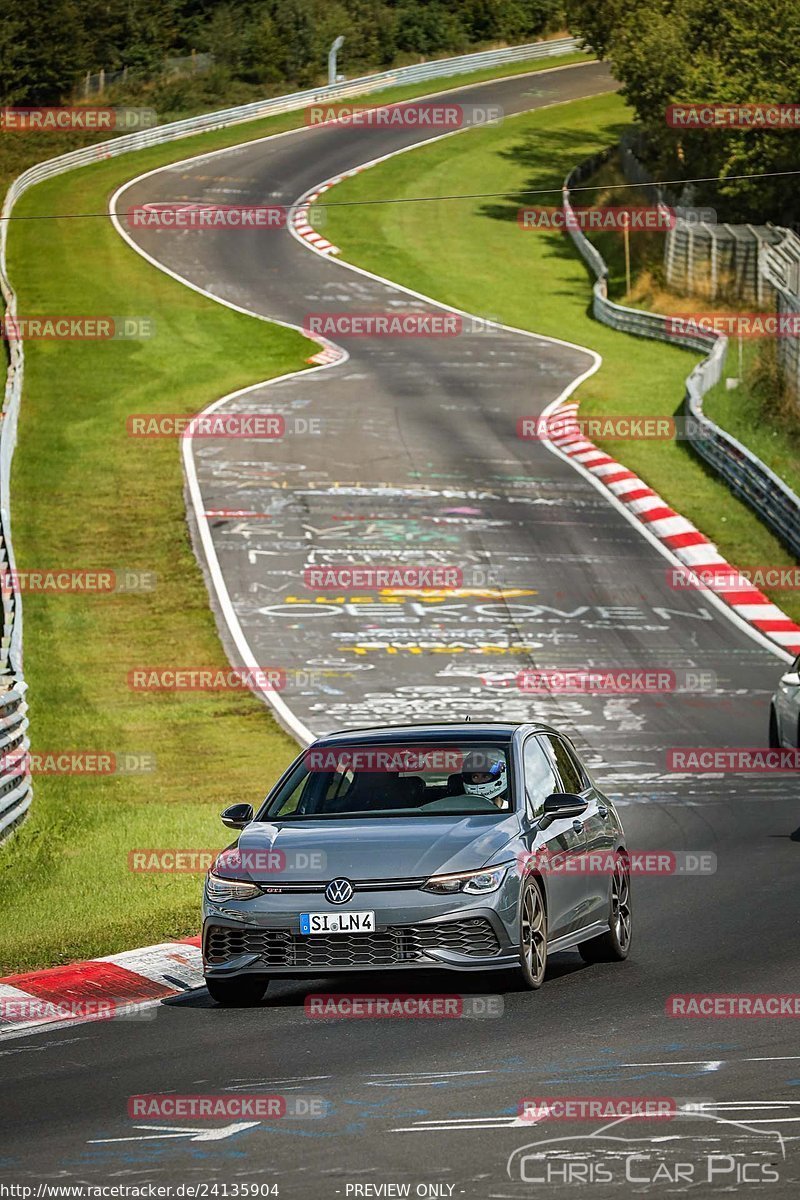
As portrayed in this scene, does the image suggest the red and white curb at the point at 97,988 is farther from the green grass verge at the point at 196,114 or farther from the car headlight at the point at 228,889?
the green grass verge at the point at 196,114

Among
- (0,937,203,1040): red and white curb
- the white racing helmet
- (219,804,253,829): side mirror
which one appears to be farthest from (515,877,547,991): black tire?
(0,937,203,1040): red and white curb

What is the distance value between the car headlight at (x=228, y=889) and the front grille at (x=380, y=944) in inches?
8.3

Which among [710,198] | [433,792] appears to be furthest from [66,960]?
[710,198]

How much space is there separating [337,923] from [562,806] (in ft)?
5.18

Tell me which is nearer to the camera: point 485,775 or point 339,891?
point 339,891

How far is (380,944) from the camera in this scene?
984cm

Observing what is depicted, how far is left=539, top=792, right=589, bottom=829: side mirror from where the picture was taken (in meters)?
10.6

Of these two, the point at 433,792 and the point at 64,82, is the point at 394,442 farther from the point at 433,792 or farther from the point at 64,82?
the point at 64,82

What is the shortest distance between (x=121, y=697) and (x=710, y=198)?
40584mm

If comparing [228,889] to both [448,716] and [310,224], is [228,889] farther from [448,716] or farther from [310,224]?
[310,224]

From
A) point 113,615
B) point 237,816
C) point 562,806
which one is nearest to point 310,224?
point 113,615

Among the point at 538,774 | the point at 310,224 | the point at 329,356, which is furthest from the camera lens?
the point at 310,224

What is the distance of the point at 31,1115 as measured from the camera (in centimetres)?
775

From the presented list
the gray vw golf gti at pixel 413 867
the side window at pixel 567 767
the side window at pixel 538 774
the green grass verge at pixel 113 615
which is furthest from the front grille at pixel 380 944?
the green grass verge at pixel 113 615
